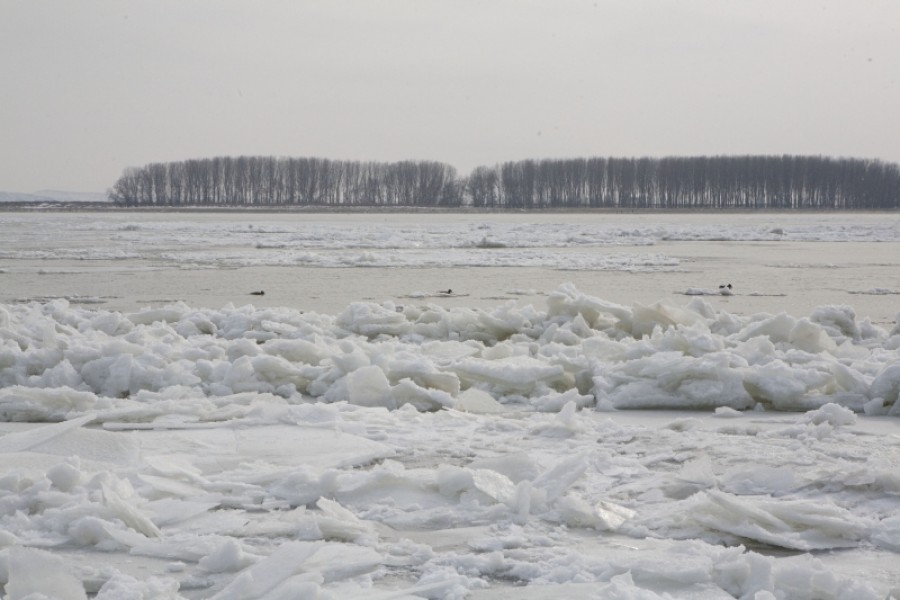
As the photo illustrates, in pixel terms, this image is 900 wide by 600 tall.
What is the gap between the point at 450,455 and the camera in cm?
370

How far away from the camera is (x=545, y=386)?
4.97 metres

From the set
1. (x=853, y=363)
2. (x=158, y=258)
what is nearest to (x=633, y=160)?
(x=158, y=258)

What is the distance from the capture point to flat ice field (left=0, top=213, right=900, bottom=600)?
7.99 feet

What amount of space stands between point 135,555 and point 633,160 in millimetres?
87649

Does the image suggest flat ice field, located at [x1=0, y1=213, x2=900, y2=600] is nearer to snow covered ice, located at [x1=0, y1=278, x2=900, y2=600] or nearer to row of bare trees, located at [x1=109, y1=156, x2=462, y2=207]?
snow covered ice, located at [x1=0, y1=278, x2=900, y2=600]

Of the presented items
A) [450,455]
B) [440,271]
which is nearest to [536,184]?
[440,271]

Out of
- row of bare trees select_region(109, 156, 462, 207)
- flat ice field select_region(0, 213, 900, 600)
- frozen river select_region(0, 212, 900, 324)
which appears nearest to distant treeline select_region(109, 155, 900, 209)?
row of bare trees select_region(109, 156, 462, 207)

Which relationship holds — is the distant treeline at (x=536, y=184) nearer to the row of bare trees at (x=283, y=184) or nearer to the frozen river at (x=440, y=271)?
the row of bare trees at (x=283, y=184)

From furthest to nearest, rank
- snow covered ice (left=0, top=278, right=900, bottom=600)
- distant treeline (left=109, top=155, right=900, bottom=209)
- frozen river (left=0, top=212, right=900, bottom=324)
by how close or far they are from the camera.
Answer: distant treeline (left=109, top=155, right=900, bottom=209) < frozen river (left=0, top=212, right=900, bottom=324) < snow covered ice (left=0, top=278, right=900, bottom=600)

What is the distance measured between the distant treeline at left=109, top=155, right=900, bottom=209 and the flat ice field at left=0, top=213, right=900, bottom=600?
245ft

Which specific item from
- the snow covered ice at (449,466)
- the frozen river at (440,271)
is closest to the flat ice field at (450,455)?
the snow covered ice at (449,466)

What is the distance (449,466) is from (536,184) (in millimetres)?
82319

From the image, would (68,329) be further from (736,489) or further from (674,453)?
(736,489)

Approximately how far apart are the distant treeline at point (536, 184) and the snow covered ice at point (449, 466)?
75.6 metres
